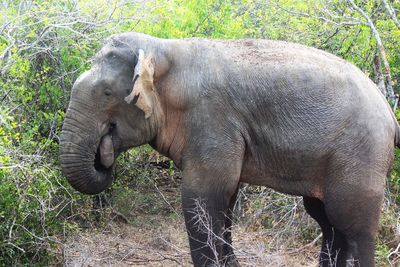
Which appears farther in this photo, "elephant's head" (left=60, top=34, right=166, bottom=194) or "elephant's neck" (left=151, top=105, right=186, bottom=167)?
"elephant's neck" (left=151, top=105, right=186, bottom=167)

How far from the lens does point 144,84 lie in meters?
6.42

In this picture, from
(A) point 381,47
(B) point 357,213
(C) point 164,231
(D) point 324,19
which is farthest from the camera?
(C) point 164,231

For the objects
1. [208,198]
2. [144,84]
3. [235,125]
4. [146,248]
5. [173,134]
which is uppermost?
[144,84]

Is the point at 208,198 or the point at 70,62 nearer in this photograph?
the point at 208,198

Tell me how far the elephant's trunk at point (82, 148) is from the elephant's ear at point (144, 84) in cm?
43

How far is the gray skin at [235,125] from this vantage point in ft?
20.9

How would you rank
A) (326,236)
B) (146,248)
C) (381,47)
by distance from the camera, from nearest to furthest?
(326,236) → (381,47) → (146,248)

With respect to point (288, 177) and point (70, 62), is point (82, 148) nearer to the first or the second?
point (288, 177)

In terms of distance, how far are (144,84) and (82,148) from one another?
732mm

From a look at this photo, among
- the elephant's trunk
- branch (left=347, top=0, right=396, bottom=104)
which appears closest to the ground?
the elephant's trunk

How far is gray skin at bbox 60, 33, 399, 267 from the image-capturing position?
6369 millimetres

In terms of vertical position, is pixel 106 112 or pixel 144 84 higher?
pixel 144 84

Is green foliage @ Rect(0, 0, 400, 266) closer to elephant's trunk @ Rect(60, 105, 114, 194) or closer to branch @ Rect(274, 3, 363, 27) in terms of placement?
branch @ Rect(274, 3, 363, 27)

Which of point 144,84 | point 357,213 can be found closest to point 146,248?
point 144,84
